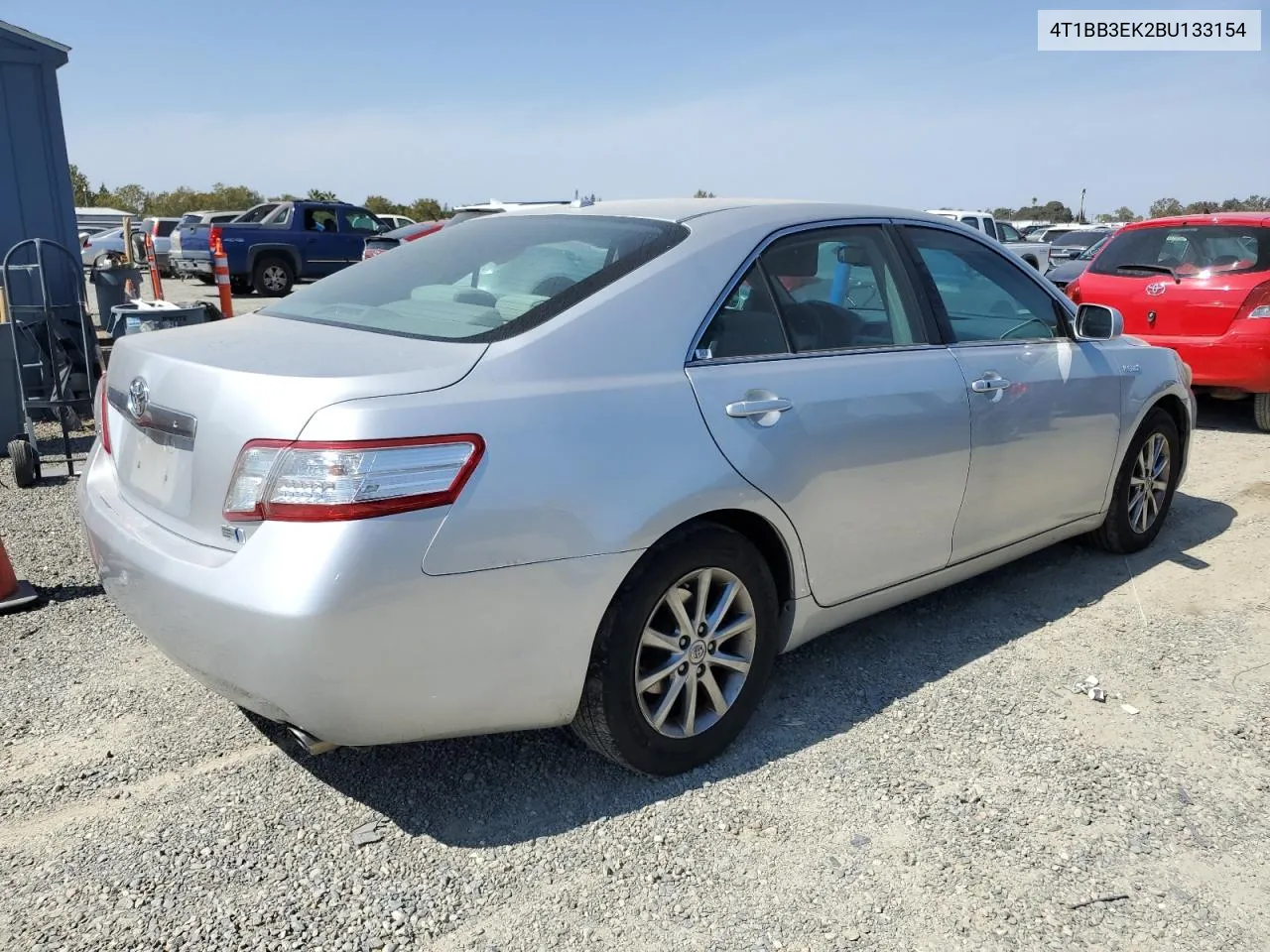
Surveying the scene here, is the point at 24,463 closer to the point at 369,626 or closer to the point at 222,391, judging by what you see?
the point at 222,391

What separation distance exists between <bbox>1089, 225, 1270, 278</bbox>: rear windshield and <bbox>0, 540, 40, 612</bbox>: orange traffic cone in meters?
7.74

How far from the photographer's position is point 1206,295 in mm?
7477

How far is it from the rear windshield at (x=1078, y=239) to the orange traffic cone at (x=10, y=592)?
75.3ft

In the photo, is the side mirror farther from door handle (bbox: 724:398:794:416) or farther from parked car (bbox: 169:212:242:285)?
parked car (bbox: 169:212:242:285)

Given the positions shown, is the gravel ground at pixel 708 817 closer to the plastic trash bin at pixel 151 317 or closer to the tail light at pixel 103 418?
the tail light at pixel 103 418

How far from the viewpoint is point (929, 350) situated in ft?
11.6

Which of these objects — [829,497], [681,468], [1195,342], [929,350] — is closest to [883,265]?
[929,350]

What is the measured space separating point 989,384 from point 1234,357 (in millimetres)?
4830

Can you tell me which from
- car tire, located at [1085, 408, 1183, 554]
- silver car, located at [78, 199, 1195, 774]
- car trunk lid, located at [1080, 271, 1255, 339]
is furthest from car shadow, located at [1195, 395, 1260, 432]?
silver car, located at [78, 199, 1195, 774]

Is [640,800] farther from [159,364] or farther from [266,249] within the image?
[266,249]

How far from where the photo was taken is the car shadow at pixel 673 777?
2793 millimetres

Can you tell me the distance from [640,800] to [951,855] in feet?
2.72

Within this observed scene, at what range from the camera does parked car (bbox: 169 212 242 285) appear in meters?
19.6

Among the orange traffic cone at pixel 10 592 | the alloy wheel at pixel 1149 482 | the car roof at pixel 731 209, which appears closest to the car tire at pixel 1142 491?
the alloy wheel at pixel 1149 482
